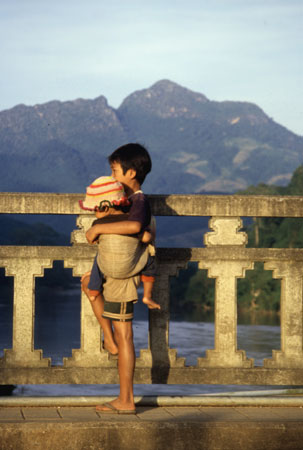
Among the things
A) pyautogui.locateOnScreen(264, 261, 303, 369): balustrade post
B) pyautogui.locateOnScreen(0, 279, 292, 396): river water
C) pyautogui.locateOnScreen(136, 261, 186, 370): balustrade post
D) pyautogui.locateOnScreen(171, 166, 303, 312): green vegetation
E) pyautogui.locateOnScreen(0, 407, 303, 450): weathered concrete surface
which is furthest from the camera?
pyautogui.locateOnScreen(171, 166, 303, 312): green vegetation

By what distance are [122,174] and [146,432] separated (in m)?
2.02

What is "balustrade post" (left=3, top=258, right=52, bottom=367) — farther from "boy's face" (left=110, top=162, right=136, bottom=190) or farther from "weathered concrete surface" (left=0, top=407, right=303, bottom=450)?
"boy's face" (left=110, top=162, right=136, bottom=190)

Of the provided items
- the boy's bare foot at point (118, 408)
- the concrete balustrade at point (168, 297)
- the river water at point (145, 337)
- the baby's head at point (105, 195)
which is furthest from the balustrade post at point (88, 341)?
the river water at point (145, 337)

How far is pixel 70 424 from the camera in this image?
5324 millimetres

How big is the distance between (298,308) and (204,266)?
3.20 ft

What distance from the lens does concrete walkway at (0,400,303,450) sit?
5.28 m

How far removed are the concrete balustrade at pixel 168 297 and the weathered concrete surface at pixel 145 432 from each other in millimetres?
1145

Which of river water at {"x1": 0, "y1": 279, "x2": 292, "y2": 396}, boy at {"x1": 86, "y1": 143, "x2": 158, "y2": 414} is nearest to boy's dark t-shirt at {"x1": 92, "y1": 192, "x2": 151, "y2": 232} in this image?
boy at {"x1": 86, "y1": 143, "x2": 158, "y2": 414}

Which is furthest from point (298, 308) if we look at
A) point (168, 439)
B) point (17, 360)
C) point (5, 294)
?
point (5, 294)

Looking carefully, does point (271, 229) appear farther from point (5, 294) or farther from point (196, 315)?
point (5, 294)

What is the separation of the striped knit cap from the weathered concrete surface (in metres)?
1.64

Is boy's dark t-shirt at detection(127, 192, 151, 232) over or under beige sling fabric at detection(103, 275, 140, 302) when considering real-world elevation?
over

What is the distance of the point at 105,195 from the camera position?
5770 millimetres

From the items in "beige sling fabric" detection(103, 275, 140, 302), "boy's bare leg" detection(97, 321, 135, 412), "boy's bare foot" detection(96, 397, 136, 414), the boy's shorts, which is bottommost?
"boy's bare foot" detection(96, 397, 136, 414)
